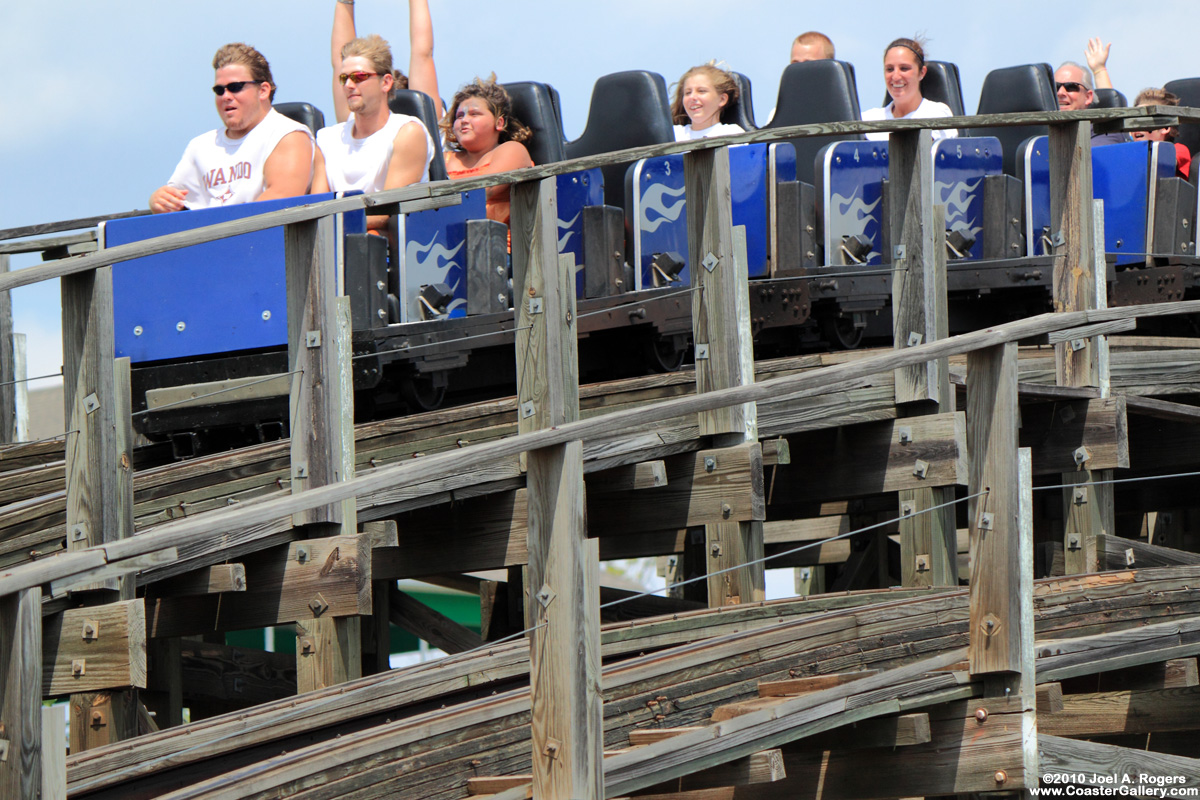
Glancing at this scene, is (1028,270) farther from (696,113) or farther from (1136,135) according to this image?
(1136,135)

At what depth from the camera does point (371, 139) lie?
6.66 meters

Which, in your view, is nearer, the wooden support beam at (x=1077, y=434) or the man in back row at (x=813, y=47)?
the wooden support beam at (x=1077, y=434)

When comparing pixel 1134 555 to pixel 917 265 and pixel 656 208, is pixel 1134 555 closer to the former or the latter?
pixel 917 265

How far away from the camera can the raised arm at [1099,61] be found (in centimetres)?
1146

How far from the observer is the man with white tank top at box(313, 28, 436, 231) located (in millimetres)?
6582

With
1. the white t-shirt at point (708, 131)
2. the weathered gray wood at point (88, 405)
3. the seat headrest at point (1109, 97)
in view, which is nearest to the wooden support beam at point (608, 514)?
the weathered gray wood at point (88, 405)

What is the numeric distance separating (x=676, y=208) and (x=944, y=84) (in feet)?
11.5

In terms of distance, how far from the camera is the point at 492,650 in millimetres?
4898

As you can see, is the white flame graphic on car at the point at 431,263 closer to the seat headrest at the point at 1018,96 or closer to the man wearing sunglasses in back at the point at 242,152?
the man wearing sunglasses in back at the point at 242,152

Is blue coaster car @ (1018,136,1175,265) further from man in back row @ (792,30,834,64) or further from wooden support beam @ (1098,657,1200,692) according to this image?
wooden support beam @ (1098,657,1200,692)

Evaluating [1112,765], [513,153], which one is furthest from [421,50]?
[1112,765]

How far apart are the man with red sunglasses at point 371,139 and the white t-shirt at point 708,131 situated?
1406mm

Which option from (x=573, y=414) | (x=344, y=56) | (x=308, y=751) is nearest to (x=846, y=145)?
(x=344, y=56)

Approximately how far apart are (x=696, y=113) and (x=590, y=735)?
16.6ft
